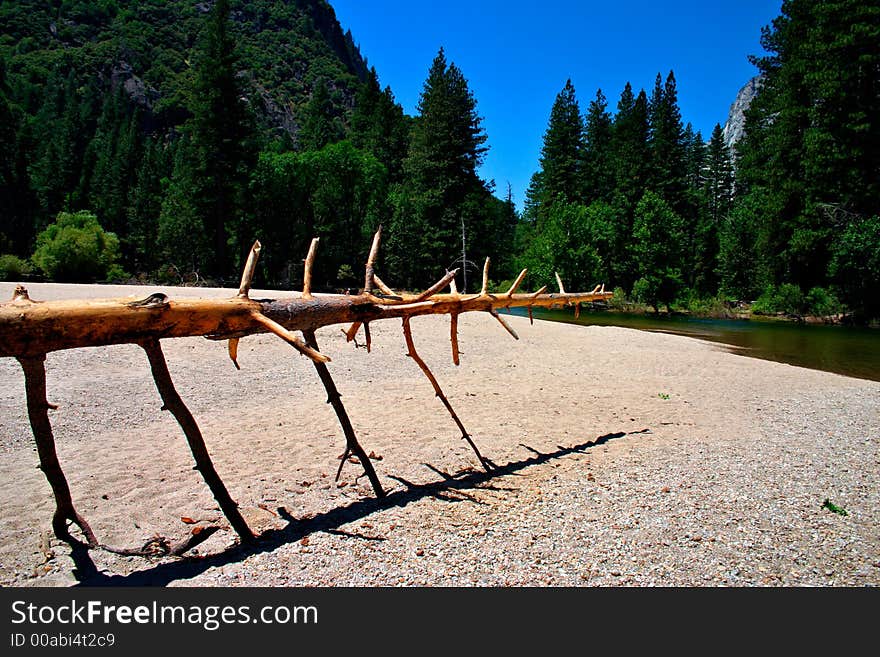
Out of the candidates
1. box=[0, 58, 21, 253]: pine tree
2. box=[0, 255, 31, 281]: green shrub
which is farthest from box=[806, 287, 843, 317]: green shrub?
box=[0, 58, 21, 253]: pine tree

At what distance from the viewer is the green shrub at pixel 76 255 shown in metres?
31.1

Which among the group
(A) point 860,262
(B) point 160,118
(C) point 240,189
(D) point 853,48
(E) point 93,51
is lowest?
(A) point 860,262

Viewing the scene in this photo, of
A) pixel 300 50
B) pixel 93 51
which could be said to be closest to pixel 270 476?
pixel 93 51

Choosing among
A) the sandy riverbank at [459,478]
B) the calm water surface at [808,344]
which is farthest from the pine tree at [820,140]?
the sandy riverbank at [459,478]

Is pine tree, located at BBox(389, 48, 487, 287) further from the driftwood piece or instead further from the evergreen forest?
the driftwood piece

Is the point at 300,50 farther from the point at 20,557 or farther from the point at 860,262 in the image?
the point at 20,557

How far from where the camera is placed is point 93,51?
100438 millimetres

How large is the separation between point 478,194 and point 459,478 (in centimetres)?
4167

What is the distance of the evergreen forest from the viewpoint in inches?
1175

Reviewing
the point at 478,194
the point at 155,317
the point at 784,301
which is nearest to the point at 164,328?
the point at 155,317

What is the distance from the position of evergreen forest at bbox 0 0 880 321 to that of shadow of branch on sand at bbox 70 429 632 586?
28.8 metres

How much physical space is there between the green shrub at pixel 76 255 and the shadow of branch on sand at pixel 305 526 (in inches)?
1393

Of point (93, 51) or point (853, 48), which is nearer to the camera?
point (853, 48)

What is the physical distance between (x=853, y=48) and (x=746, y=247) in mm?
18429
